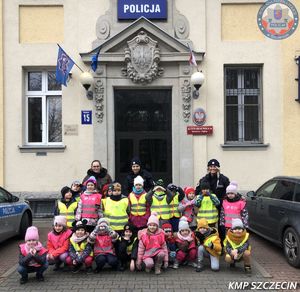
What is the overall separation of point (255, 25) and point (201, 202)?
6.50m

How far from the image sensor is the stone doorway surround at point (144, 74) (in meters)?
10.8

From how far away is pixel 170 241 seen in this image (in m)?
6.71

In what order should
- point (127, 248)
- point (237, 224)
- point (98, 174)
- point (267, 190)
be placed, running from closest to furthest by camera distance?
1. point (237, 224)
2. point (127, 248)
3. point (98, 174)
4. point (267, 190)

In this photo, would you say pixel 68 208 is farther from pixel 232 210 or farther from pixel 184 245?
pixel 232 210

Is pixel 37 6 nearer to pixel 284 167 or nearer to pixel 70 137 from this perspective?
pixel 70 137

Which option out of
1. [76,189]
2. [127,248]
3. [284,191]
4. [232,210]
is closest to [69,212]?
[76,189]

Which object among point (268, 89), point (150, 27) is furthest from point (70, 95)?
point (268, 89)

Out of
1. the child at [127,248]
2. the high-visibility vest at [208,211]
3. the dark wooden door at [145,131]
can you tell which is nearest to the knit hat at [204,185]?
the high-visibility vest at [208,211]

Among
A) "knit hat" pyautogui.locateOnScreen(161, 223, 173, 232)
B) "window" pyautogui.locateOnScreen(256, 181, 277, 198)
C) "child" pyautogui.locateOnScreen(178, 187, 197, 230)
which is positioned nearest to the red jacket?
"knit hat" pyautogui.locateOnScreen(161, 223, 173, 232)

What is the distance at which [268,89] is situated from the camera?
1114 cm

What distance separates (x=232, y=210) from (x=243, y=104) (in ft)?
17.7

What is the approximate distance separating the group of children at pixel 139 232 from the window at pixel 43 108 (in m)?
4.65

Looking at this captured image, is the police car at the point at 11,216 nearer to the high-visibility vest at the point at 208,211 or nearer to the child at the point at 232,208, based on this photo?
the high-visibility vest at the point at 208,211

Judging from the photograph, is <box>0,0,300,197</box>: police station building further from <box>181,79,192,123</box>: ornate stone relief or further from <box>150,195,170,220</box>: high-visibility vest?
<box>150,195,170,220</box>: high-visibility vest
